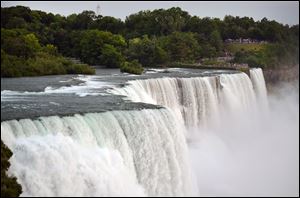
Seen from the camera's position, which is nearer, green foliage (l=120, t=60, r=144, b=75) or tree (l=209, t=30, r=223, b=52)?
green foliage (l=120, t=60, r=144, b=75)

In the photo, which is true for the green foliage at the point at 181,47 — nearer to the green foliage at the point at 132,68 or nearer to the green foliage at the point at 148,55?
the green foliage at the point at 148,55

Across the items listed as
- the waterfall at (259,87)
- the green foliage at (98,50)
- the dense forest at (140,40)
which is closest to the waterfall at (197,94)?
the waterfall at (259,87)

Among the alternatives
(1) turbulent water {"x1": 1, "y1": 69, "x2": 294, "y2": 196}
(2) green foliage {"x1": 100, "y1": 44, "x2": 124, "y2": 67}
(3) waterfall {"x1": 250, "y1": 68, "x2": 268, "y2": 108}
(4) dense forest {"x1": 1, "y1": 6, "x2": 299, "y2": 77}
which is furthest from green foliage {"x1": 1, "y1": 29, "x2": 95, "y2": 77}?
(3) waterfall {"x1": 250, "y1": 68, "x2": 268, "y2": 108}

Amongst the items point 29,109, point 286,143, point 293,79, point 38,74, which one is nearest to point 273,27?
point 293,79

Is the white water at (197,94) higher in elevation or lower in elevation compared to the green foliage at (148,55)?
lower

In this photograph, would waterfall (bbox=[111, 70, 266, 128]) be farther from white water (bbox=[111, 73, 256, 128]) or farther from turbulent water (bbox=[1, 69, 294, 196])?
turbulent water (bbox=[1, 69, 294, 196])

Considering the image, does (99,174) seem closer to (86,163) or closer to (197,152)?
(86,163)
